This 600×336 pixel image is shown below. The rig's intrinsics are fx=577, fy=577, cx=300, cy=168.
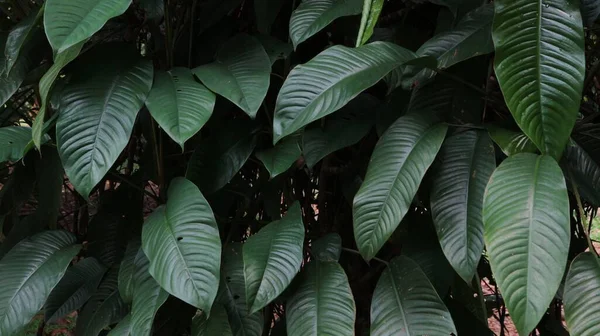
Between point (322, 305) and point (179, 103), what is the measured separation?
0.37 m

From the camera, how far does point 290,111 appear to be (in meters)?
0.78

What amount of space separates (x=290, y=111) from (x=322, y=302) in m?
0.28

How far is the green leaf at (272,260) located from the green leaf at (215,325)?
0.09m

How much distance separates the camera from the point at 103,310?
1039 millimetres

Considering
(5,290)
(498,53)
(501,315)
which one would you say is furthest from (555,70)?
(5,290)

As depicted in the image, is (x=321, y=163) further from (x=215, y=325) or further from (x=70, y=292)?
(x=70, y=292)

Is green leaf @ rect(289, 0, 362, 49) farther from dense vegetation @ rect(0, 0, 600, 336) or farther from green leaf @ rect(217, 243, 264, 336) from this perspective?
green leaf @ rect(217, 243, 264, 336)

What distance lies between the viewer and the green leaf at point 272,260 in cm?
80

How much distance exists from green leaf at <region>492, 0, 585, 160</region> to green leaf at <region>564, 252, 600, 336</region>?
15cm

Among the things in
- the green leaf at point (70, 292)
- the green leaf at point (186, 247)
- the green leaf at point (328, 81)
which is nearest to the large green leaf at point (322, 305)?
the green leaf at point (186, 247)

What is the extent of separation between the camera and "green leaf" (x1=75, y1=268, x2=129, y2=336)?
1028 mm

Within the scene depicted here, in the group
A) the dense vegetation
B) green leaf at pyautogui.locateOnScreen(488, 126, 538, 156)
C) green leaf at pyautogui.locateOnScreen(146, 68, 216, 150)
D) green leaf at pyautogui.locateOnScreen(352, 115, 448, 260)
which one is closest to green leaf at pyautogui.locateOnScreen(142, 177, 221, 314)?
the dense vegetation

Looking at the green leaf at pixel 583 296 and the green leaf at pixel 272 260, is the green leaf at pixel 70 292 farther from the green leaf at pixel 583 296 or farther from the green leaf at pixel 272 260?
the green leaf at pixel 583 296

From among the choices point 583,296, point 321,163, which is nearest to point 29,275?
point 321,163
